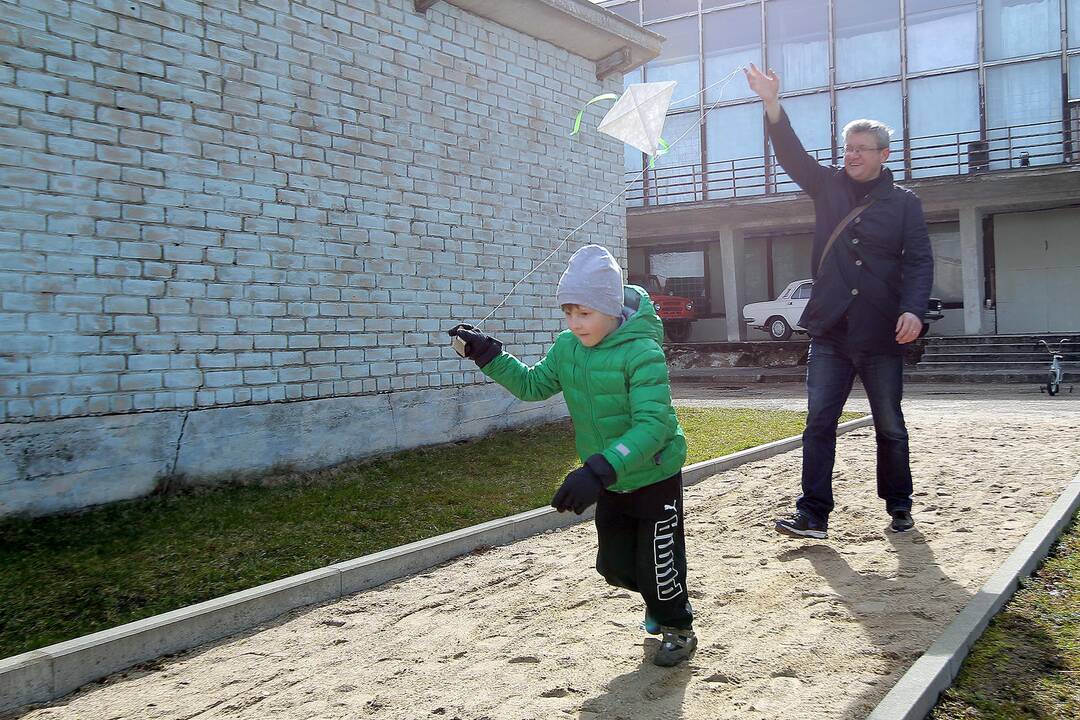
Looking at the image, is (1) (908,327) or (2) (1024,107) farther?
(2) (1024,107)

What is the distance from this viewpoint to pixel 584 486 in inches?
110

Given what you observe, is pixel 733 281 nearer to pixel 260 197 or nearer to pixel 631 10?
pixel 631 10

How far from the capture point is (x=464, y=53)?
9.49 metres

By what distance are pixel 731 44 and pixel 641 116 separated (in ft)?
79.7

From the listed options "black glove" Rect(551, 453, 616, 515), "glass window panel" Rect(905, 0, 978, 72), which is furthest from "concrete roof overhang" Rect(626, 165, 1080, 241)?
"black glove" Rect(551, 453, 616, 515)

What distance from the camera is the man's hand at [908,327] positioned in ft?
15.1

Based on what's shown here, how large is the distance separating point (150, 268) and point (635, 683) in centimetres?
525

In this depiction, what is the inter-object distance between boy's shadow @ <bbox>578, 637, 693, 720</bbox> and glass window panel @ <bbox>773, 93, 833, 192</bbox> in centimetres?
2448

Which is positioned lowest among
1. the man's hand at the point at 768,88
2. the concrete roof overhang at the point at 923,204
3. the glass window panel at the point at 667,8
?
the man's hand at the point at 768,88

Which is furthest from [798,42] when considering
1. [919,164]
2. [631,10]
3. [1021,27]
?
[1021,27]

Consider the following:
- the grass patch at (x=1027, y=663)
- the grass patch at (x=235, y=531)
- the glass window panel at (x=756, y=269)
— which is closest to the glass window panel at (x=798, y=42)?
the glass window panel at (x=756, y=269)

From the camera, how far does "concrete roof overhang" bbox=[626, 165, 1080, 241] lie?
21250mm

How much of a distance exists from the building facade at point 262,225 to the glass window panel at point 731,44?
1819cm

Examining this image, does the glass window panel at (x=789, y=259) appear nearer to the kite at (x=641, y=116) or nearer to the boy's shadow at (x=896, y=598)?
the kite at (x=641, y=116)
